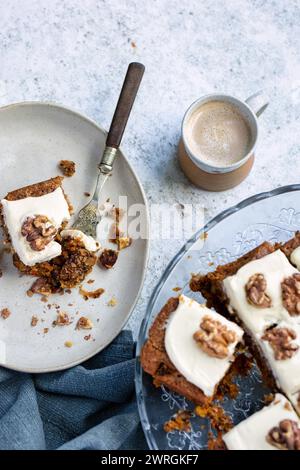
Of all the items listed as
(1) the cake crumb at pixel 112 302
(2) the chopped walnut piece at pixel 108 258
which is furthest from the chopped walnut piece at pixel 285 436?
(2) the chopped walnut piece at pixel 108 258

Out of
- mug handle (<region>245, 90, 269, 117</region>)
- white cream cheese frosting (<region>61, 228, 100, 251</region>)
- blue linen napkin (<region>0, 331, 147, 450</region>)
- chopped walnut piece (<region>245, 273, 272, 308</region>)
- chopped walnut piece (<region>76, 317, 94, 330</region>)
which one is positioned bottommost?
blue linen napkin (<region>0, 331, 147, 450</region>)

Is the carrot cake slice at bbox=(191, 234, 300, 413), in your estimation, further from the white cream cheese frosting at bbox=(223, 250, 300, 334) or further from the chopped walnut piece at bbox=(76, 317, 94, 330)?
the chopped walnut piece at bbox=(76, 317, 94, 330)

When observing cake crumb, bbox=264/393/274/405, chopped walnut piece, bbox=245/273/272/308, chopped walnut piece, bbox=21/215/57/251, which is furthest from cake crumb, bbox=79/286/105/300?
cake crumb, bbox=264/393/274/405

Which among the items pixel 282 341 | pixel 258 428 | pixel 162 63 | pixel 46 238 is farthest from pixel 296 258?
pixel 162 63

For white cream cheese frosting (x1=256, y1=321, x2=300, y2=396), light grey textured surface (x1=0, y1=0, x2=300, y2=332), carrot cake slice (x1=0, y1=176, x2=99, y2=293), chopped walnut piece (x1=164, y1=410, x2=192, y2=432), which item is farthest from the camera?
light grey textured surface (x1=0, y1=0, x2=300, y2=332)

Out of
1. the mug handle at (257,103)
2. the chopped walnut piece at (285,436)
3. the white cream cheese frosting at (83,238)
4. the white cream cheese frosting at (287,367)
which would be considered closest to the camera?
the chopped walnut piece at (285,436)

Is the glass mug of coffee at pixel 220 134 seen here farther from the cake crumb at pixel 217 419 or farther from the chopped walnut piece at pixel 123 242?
the cake crumb at pixel 217 419

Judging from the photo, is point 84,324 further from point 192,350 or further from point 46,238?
point 192,350
